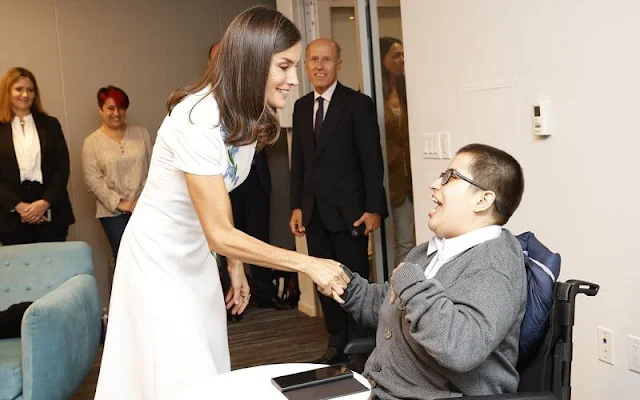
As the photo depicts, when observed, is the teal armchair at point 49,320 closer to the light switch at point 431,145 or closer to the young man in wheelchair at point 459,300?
the young man in wheelchair at point 459,300

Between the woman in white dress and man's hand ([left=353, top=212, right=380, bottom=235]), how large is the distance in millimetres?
1782

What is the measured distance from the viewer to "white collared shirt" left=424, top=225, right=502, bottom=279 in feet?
6.41

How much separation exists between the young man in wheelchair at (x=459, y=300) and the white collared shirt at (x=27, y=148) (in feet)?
11.6

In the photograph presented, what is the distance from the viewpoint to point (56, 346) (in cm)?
307

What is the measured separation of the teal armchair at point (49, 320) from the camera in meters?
2.99

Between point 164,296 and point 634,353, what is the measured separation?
5.13ft

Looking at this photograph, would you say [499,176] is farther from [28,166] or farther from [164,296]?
[28,166]

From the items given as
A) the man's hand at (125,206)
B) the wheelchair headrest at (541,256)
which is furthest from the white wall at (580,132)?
the man's hand at (125,206)

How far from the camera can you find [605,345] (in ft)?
9.08

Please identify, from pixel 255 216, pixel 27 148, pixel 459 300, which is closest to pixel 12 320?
pixel 27 148

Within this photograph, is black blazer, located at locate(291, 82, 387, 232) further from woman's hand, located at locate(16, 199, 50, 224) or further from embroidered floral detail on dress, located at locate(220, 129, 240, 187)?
embroidered floral detail on dress, located at locate(220, 129, 240, 187)

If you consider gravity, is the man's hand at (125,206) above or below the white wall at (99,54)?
below

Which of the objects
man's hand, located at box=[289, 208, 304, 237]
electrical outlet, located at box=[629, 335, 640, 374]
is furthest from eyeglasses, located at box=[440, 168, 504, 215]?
man's hand, located at box=[289, 208, 304, 237]

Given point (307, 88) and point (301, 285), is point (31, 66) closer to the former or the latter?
point (307, 88)
